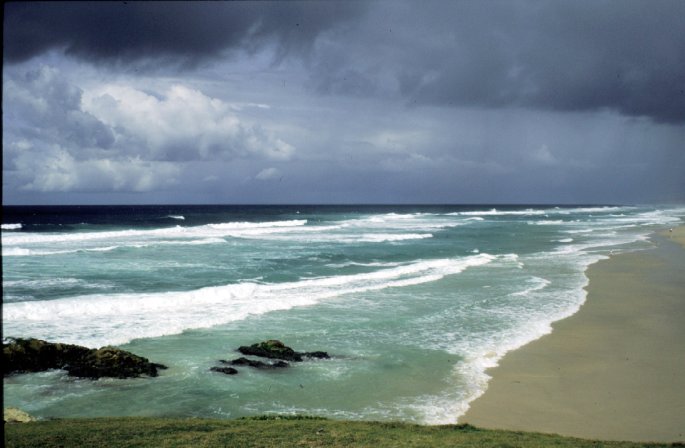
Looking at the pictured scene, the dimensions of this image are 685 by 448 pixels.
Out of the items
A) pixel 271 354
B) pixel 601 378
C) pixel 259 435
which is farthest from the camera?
pixel 271 354

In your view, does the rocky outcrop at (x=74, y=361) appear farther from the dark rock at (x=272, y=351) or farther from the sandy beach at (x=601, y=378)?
the sandy beach at (x=601, y=378)

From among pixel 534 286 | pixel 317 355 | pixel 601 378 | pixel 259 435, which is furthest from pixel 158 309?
pixel 534 286

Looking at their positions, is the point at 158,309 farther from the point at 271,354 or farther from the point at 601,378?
the point at 601,378

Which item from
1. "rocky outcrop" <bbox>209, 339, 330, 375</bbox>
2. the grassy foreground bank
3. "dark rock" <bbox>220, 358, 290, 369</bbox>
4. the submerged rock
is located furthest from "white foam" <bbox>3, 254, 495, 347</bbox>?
the grassy foreground bank

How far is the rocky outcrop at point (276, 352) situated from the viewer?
13023 millimetres

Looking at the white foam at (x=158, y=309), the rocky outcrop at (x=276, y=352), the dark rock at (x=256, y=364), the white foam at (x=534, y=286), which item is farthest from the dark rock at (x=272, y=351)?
the white foam at (x=534, y=286)

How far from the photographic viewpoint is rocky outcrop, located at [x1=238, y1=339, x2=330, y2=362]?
13023 millimetres

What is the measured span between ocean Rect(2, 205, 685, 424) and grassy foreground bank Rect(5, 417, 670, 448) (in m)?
1.51

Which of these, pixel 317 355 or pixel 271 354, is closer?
pixel 271 354

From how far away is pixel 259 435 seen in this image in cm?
743

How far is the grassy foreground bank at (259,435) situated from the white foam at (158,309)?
7010mm

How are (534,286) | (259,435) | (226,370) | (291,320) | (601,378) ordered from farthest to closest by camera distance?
(534,286)
(291,320)
(226,370)
(601,378)
(259,435)

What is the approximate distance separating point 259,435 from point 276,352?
5.75m

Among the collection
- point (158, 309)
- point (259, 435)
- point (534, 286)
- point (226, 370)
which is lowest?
point (534, 286)
